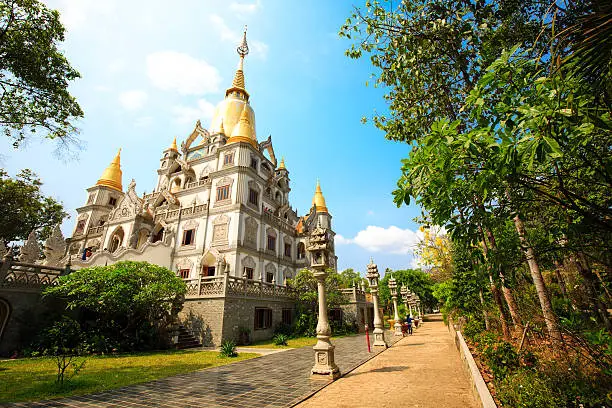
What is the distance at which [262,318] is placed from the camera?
19016 mm

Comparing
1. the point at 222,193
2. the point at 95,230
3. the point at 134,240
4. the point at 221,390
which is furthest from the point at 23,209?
the point at 221,390

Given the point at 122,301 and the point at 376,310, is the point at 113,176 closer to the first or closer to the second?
the point at 122,301

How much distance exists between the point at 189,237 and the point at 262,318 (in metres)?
11.3

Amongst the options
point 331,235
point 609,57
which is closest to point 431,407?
point 609,57

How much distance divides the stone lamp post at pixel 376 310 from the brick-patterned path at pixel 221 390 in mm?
4311

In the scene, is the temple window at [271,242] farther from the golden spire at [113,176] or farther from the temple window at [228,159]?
the golden spire at [113,176]

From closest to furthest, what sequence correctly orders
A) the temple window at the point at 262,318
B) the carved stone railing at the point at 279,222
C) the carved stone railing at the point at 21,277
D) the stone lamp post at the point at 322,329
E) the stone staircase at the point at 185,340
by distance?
the stone lamp post at the point at 322,329 → the carved stone railing at the point at 21,277 → the stone staircase at the point at 185,340 → the temple window at the point at 262,318 → the carved stone railing at the point at 279,222

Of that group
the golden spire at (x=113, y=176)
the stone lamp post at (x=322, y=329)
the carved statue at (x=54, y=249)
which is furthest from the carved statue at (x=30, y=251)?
the golden spire at (x=113, y=176)

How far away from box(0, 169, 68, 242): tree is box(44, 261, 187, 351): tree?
2341cm

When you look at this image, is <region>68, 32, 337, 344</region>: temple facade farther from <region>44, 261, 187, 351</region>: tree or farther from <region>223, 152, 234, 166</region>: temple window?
<region>44, 261, 187, 351</region>: tree

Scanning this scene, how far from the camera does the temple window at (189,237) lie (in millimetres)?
25909

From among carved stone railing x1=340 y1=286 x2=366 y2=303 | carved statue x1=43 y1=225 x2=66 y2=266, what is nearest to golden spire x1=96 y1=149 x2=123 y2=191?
carved statue x1=43 y1=225 x2=66 y2=266

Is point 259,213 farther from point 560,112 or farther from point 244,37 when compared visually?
point 244,37

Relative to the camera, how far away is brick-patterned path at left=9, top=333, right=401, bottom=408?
606 cm
